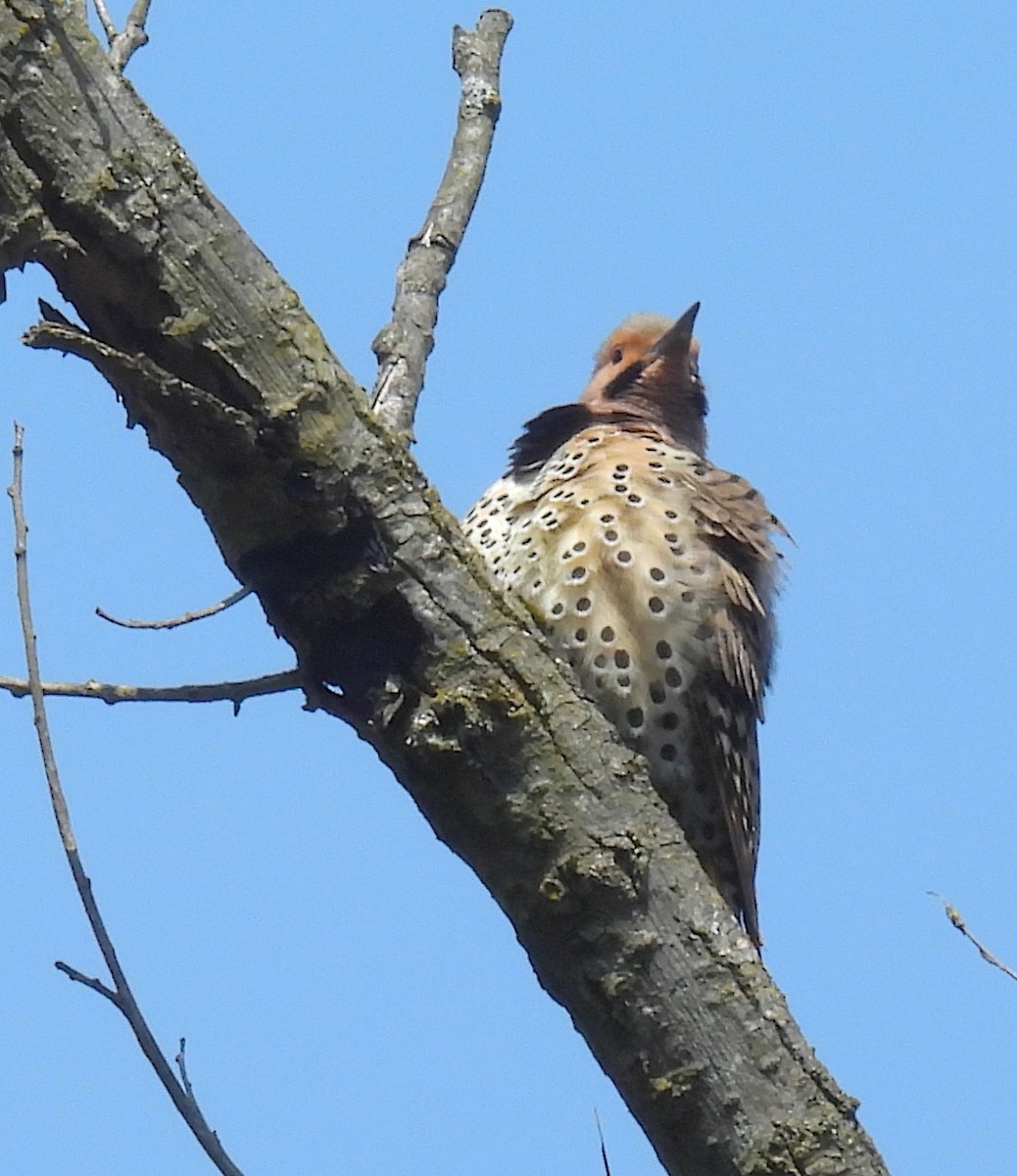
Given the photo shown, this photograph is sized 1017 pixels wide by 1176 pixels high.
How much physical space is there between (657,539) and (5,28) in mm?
2438

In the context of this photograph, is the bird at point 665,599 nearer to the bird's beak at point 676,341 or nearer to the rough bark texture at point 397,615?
the bird's beak at point 676,341

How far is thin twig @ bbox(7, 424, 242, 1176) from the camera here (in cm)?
252

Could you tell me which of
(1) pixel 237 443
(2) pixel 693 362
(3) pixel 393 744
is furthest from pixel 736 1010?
(2) pixel 693 362

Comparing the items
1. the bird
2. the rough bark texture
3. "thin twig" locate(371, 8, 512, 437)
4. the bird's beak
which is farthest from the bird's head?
the rough bark texture

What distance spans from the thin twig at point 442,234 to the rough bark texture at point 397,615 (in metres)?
1.11

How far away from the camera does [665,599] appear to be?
459 cm

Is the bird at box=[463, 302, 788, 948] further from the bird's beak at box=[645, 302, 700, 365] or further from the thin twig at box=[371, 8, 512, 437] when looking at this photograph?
the bird's beak at box=[645, 302, 700, 365]

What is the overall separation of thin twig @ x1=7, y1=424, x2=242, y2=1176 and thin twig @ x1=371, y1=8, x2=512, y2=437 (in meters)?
1.17

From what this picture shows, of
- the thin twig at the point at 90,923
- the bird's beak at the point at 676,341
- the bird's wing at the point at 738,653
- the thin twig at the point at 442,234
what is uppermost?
the bird's beak at the point at 676,341

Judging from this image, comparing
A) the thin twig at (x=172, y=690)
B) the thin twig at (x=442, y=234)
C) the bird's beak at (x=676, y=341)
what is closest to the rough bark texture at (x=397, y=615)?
the thin twig at (x=172, y=690)

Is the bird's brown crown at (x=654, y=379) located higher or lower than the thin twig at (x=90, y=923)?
higher

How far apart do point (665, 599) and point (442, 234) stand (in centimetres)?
117

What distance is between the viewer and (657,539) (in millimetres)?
4684

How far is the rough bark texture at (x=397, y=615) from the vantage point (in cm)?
273
